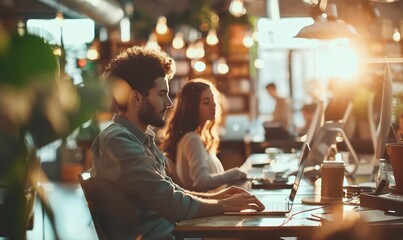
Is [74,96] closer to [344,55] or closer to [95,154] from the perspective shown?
[95,154]

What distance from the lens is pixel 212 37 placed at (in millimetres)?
12156

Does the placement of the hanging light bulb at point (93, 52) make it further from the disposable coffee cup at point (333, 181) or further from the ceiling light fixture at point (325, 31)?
the disposable coffee cup at point (333, 181)

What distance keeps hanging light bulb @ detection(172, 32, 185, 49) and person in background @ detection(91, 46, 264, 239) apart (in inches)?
402

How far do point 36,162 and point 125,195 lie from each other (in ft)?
4.20

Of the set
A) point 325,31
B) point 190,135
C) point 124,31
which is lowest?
point 190,135

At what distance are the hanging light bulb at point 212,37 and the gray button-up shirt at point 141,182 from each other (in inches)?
394

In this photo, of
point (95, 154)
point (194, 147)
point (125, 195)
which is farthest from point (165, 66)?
point (194, 147)

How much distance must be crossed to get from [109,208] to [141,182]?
0.14 metres

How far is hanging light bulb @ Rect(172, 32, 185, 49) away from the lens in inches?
500

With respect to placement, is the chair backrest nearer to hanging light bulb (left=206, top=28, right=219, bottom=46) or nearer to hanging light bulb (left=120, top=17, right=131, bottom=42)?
hanging light bulb (left=206, top=28, right=219, bottom=46)

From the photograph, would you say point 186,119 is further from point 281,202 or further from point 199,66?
point 199,66

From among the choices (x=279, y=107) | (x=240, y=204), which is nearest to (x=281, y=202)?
(x=240, y=204)

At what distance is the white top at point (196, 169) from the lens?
3381 mm

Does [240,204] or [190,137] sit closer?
[240,204]
